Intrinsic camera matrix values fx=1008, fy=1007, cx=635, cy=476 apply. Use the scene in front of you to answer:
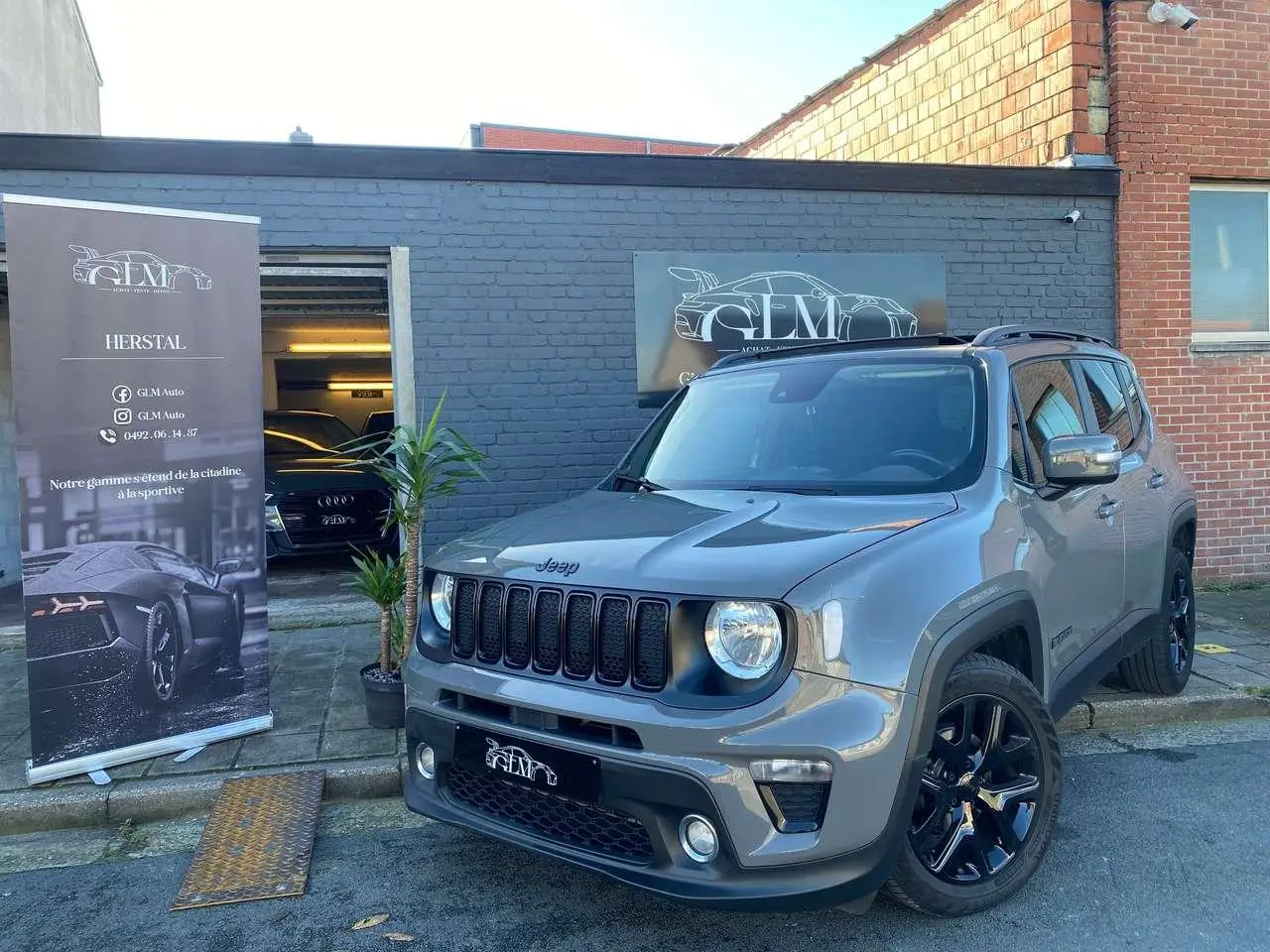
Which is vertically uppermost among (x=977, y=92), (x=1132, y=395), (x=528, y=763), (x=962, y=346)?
(x=977, y=92)

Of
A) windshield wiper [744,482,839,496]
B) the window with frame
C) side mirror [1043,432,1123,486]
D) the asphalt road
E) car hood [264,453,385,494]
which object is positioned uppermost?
the window with frame

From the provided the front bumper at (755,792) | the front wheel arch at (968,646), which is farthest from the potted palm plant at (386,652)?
the front wheel arch at (968,646)

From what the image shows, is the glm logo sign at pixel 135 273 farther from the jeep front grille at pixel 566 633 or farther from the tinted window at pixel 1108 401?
A: the tinted window at pixel 1108 401

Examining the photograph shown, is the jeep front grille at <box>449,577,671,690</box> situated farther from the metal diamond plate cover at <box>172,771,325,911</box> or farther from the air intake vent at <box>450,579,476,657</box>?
the metal diamond plate cover at <box>172,771,325,911</box>

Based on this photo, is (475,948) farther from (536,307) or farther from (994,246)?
(994,246)

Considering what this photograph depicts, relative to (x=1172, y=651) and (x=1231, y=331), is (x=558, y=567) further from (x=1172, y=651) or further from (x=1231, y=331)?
(x=1231, y=331)

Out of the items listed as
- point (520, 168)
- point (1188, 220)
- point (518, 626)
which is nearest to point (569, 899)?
point (518, 626)

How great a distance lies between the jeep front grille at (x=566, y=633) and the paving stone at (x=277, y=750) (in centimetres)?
177

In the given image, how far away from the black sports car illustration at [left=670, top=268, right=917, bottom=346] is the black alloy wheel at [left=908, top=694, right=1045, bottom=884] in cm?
474

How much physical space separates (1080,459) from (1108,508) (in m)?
0.84

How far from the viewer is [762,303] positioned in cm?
764

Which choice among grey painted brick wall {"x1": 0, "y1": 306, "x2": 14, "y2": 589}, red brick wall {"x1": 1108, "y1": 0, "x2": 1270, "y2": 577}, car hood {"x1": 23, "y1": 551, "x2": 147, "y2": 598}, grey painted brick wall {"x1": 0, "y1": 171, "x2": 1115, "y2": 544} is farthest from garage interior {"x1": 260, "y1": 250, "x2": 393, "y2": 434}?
red brick wall {"x1": 1108, "y1": 0, "x2": 1270, "y2": 577}

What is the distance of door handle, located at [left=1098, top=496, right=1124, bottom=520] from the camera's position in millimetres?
4160

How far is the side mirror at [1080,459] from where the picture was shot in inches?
139
